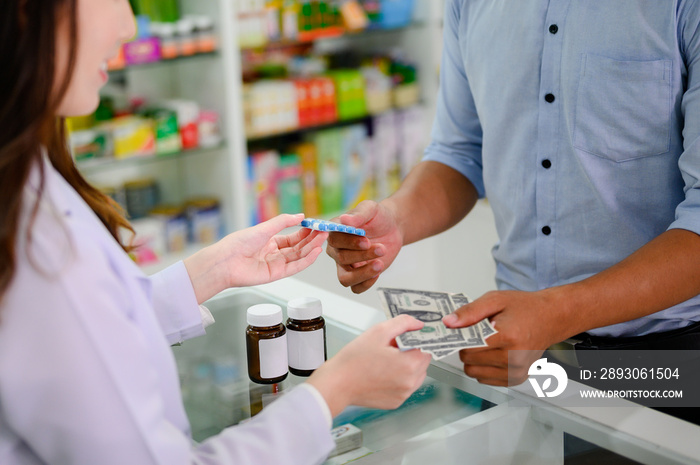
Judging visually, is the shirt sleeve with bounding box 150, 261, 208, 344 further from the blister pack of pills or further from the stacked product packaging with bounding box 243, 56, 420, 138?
the stacked product packaging with bounding box 243, 56, 420, 138

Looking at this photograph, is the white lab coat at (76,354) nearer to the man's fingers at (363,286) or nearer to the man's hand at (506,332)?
the man's hand at (506,332)

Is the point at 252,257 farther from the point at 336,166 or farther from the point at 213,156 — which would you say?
the point at 336,166

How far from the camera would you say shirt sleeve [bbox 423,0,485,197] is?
6.70 ft

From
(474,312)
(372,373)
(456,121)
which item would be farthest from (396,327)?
(456,121)

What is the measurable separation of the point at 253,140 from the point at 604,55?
9.53 feet

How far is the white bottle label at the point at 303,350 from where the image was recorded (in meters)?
1.51

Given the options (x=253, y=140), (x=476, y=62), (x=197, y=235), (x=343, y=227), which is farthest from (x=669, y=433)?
(x=253, y=140)

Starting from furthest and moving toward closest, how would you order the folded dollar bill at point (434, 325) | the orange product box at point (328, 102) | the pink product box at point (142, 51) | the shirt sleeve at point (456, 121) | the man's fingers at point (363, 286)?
the orange product box at point (328, 102) < the pink product box at point (142, 51) < the shirt sleeve at point (456, 121) < the man's fingers at point (363, 286) < the folded dollar bill at point (434, 325)

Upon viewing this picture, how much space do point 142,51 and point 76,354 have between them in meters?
2.94

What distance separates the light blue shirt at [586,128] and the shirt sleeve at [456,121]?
3.7 inches

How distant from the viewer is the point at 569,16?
1717 mm

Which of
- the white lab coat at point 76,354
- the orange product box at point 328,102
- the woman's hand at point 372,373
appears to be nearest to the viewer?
the white lab coat at point 76,354

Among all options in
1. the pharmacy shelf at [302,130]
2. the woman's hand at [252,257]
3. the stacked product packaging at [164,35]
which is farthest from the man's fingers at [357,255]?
the pharmacy shelf at [302,130]

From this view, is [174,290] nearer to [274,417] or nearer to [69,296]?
[274,417]
